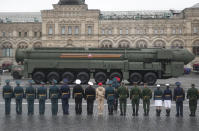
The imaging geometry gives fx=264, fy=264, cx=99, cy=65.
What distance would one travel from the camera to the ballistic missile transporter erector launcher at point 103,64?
85.6 feet

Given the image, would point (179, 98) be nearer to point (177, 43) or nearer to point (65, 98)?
point (65, 98)

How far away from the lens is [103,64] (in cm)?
2614

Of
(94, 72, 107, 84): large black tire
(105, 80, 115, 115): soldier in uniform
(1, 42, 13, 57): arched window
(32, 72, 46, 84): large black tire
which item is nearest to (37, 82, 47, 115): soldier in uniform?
(105, 80, 115, 115): soldier in uniform

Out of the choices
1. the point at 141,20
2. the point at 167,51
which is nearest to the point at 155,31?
the point at 141,20

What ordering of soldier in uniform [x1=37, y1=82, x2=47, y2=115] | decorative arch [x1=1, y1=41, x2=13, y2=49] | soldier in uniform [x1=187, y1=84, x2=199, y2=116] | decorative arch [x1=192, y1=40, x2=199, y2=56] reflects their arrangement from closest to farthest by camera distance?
soldier in uniform [x1=187, y1=84, x2=199, y2=116] → soldier in uniform [x1=37, y1=82, x2=47, y2=115] → decorative arch [x1=192, y1=40, x2=199, y2=56] → decorative arch [x1=1, y1=41, x2=13, y2=49]

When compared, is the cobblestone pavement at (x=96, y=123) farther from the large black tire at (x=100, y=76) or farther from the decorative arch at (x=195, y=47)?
the decorative arch at (x=195, y=47)

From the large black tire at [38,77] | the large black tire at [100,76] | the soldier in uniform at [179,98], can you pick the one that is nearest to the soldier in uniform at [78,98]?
the soldier in uniform at [179,98]

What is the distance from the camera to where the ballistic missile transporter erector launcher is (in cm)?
2608

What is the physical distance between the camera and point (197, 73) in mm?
50188

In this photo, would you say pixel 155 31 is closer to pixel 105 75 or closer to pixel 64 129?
pixel 105 75

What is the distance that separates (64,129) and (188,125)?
17.0ft

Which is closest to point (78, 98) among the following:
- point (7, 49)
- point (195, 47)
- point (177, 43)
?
point (177, 43)

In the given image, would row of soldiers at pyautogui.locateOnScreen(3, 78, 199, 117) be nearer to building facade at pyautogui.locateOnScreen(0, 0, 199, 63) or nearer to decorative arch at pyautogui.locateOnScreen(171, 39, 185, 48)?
building facade at pyautogui.locateOnScreen(0, 0, 199, 63)

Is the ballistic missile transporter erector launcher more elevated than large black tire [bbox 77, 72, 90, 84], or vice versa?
the ballistic missile transporter erector launcher
